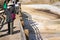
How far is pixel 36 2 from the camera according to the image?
13.2 ft

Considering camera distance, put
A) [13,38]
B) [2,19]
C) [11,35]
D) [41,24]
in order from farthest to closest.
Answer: [2,19], [11,35], [13,38], [41,24]

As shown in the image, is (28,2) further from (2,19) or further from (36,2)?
(2,19)

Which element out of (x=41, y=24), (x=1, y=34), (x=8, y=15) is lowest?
(x=1, y=34)

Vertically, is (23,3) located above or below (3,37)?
above

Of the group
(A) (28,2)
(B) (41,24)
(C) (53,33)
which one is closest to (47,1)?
(A) (28,2)

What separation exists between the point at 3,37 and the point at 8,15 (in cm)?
51

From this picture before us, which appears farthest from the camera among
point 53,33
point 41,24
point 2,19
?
point 2,19

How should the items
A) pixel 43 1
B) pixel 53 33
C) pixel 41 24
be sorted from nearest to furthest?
pixel 53 33, pixel 41 24, pixel 43 1

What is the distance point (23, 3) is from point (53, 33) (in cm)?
229

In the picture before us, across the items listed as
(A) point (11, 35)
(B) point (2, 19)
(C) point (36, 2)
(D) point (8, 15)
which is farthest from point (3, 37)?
(C) point (36, 2)

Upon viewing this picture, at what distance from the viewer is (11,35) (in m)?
3.68

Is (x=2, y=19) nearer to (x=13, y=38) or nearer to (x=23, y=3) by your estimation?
(x=23, y=3)

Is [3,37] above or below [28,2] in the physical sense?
below

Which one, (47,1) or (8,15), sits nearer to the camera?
(8,15)
